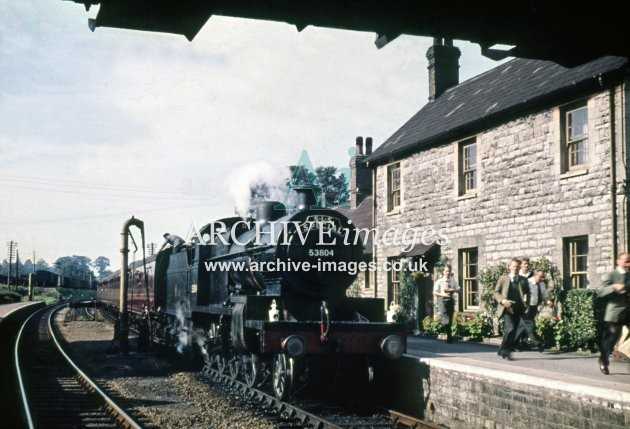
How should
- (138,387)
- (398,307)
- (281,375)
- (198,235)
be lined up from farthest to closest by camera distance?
(398,307) → (198,235) → (138,387) → (281,375)

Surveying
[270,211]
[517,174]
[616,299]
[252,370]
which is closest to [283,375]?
[252,370]

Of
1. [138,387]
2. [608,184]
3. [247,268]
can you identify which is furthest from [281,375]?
[608,184]

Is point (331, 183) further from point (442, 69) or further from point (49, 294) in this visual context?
point (442, 69)

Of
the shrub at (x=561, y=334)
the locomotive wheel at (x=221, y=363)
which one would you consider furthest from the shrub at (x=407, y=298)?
the locomotive wheel at (x=221, y=363)

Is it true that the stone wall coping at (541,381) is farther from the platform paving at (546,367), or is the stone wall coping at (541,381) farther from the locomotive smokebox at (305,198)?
the locomotive smokebox at (305,198)

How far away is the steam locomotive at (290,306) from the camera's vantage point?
938 cm

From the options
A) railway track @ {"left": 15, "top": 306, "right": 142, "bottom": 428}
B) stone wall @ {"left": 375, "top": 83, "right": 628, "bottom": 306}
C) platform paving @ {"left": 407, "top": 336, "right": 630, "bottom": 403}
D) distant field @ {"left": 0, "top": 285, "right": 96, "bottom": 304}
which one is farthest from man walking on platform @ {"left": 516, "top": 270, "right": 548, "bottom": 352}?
distant field @ {"left": 0, "top": 285, "right": 96, "bottom": 304}

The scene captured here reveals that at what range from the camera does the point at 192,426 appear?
838 cm

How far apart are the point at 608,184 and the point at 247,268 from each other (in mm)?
6388

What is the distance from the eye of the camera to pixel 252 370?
35.2 ft

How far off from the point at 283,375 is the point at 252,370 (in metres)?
1.34

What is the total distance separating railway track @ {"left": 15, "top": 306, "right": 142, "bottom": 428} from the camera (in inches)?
343

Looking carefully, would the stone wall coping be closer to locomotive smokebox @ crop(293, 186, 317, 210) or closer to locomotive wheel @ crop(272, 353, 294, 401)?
locomotive wheel @ crop(272, 353, 294, 401)

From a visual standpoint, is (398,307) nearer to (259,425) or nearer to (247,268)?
(247,268)
